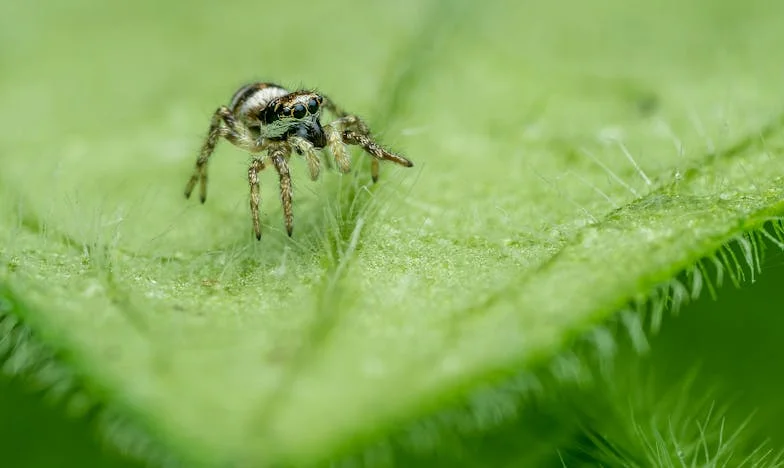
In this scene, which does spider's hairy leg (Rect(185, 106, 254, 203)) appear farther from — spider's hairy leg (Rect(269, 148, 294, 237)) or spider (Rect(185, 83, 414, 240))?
spider's hairy leg (Rect(269, 148, 294, 237))

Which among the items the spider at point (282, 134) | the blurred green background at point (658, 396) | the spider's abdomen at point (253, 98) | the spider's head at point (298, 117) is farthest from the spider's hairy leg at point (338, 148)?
the blurred green background at point (658, 396)

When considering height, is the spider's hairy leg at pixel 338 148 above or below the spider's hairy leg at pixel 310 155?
above

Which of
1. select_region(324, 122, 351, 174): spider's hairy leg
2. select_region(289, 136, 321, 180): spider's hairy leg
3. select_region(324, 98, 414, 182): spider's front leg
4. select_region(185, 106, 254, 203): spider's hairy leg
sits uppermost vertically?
select_region(324, 98, 414, 182): spider's front leg

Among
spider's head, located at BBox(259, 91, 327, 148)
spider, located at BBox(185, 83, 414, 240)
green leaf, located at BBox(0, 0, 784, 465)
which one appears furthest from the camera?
spider's head, located at BBox(259, 91, 327, 148)

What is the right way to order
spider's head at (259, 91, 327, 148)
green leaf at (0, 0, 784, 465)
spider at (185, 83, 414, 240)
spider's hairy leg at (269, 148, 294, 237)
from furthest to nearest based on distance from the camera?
spider's head at (259, 91, 327, 148)
spider at (185, 83, 414, 240)
spider's hairy leg at (269, 148, 294, 237)
green leaf at (0, 0, 784, 465)

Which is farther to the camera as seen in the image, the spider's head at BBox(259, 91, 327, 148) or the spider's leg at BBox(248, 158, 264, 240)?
the spider's head at BBox(259, 91, 327, 148)

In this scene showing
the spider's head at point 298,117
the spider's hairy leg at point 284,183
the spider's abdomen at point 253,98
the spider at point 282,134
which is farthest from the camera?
the spider's abdomen at point 253,98

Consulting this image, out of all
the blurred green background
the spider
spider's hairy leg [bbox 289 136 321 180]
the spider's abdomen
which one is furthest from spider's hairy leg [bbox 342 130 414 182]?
the blurred green background

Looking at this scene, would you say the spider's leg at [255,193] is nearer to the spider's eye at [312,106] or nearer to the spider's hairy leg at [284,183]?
the spider's hairy leg at [284,183]

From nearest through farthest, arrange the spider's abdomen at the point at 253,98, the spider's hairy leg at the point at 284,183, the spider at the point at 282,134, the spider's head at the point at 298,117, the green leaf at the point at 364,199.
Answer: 1. the green leaf at the point at 364,199
2. the spider's hairy leg at the point at 284,183
3. the spider at the point at 282,134
4. the spider's head at the point at 298,117
5. the spider's abdomen at the point at 253,98
